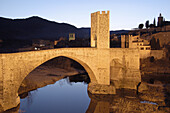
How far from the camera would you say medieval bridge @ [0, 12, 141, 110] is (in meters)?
12.6

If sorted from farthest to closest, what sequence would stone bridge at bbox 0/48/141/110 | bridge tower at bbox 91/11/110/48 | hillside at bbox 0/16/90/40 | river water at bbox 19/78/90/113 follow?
hillside at bbox 0/16/90/40 → bridge tower at bbox 91/11/110/48 → river water at bbox 19/78/90/113 → stone bridge at bbox 0/48/141/110

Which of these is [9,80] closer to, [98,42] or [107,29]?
[98,42]

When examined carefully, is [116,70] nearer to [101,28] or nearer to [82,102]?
[101,28]

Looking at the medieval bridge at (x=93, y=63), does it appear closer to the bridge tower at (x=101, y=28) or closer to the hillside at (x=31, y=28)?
the bridge tower at (x=101, y=28)

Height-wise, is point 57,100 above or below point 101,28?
below

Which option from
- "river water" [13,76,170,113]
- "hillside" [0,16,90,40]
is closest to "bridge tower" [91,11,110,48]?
"river water" [13,76,170,113]

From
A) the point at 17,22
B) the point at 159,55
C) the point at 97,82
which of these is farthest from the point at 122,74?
the point at 17,22

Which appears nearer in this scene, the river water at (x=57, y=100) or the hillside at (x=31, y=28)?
the river water at (x=57, y=100)

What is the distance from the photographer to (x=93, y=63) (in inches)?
724

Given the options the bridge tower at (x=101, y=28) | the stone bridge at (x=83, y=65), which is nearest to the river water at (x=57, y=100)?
the stone bridge at (x=83, y=65)

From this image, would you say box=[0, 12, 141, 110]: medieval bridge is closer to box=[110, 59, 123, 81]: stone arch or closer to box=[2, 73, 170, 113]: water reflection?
box=[110, 59, 123, 81]: stone arch

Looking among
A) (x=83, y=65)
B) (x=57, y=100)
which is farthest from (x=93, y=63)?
(x=57, y=100)

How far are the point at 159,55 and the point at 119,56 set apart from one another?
537 inches

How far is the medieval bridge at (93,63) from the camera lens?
41.3 ft
